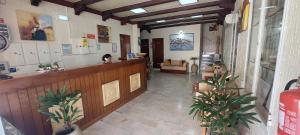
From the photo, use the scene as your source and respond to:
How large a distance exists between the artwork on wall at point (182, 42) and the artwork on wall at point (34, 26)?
6.25 metres

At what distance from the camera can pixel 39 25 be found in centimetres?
332

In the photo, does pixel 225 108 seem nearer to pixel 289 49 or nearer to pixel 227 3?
pixel 289 49

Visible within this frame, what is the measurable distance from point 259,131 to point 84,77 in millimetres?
2598

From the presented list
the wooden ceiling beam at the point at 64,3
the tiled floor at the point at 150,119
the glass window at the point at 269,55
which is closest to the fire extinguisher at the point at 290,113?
the glass window at the point at 269,55

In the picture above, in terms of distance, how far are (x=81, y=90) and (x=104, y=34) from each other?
3.37 m

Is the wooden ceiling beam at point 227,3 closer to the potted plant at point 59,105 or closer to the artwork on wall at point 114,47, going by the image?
the artwork on wall at point 114,47

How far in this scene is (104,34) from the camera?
534 centimetres

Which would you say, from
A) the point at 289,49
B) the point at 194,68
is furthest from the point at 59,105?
the point at 194,68

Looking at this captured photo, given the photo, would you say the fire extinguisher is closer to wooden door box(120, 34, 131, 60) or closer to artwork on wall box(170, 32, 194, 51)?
wooden door box(120, 34, 131, 60)

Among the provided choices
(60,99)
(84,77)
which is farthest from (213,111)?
(84,77)

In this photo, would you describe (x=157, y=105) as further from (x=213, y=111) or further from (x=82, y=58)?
(x=82, y=58)

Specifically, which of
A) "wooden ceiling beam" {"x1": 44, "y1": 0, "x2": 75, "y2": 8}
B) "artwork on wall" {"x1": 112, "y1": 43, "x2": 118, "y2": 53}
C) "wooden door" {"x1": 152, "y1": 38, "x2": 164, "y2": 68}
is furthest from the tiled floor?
"wooden door" {"x1": 152, "y1": 38, "x2": 164, "y2": 68}

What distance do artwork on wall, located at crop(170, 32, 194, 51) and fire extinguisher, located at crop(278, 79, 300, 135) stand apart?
754 cm

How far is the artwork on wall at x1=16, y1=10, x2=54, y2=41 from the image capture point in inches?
119
